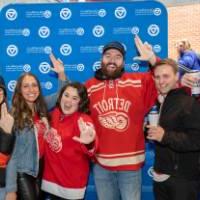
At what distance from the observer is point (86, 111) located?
3574mm

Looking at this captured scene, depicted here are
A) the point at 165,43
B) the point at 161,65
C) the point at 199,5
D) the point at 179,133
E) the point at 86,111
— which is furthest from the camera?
the point at 199,5

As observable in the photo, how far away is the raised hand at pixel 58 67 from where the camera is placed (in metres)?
4.01

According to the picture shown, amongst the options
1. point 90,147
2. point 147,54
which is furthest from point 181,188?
point 147,54

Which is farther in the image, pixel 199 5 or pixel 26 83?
pixel 199 5

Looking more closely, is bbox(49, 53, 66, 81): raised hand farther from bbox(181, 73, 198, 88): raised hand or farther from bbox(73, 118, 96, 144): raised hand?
bbox(181, 73, 198, 88): raised hand

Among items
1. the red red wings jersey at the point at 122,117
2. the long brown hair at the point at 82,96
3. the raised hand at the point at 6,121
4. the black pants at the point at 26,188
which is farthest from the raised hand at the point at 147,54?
the black pants at the point at 26,188

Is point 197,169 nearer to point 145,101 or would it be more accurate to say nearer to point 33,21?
point 145,101

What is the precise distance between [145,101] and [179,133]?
668 mm

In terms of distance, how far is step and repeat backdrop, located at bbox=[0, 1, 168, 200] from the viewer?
4.38 m

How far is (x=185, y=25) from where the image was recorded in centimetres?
1435

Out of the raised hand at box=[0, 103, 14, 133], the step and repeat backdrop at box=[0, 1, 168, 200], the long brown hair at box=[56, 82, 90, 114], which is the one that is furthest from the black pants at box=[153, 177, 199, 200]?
the raised hand at box=[0, 103, 14, 133]

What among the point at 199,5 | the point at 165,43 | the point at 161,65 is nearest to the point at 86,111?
the point at 161,65

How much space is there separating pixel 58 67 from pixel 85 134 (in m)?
1.06

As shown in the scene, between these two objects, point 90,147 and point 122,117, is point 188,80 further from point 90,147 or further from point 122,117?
point 90,147
